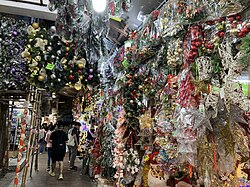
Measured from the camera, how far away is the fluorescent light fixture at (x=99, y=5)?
9.45 ft

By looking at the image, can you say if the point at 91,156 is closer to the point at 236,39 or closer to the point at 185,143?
the point at 185,143

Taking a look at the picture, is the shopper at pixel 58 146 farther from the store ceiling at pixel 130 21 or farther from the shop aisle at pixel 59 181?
the store ceiling at pixel 130 21

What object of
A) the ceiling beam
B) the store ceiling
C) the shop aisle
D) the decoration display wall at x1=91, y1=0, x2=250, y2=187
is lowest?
the shop aisle

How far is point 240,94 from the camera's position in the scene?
1944 mm

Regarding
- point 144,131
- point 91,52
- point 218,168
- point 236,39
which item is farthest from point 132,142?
point 236,39

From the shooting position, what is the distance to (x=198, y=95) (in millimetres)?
2447

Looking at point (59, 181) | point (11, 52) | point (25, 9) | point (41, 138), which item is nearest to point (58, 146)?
point (59, 181)

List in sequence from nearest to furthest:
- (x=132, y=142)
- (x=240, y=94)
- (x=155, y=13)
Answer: (x=240, y=94) → (x=155, y=13) → (x=132, y=142)

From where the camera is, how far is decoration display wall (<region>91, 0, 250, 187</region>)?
2.04 metres

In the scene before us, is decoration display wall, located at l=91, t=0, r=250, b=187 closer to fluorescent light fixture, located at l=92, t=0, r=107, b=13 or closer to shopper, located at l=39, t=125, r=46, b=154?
fluorescent light fixture, located at l=92, t=0, r=107, b=13

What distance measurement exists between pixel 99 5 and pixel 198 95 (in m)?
1.41

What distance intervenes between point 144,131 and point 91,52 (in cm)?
136

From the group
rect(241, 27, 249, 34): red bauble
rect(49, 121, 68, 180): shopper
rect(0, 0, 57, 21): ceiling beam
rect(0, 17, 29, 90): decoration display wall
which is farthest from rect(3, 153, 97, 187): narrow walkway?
rect(241, 27, 249, 34): red bauble

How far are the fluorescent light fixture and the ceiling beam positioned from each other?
8.15 ft
